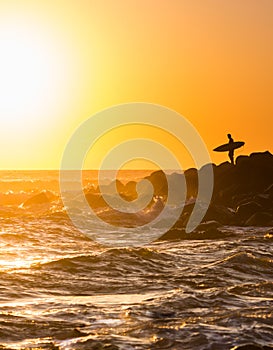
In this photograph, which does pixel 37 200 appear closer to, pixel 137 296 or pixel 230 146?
pixel 230 146

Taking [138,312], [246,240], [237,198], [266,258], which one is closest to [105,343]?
[138,312]

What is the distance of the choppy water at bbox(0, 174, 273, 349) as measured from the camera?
10.8m

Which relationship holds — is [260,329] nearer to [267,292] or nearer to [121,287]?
[267,292]

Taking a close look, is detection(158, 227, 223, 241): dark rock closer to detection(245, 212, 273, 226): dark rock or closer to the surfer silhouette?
detection(245, 212, 273, 226): dark rock

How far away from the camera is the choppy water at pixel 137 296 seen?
10773mm

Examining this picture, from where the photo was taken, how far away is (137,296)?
570 inches

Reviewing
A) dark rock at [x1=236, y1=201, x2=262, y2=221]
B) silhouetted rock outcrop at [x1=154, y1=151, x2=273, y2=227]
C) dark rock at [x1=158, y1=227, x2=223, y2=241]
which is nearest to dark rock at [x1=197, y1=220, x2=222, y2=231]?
dark rock at [x1=158, y1=227, x2=223, y2=241]

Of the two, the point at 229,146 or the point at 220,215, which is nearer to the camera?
the point at 220,215

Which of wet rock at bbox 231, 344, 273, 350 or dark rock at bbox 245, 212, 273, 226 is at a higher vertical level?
dark rock at bbox 245, 212, 273, 226

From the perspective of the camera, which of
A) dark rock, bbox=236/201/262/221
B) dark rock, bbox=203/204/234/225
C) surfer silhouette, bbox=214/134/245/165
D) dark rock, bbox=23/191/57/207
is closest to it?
dark rock, bbox=203/204/234/225

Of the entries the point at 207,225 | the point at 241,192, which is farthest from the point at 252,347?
the point at 241,192

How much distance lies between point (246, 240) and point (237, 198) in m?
15.6

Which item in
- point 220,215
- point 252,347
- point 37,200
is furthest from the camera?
point 37,200

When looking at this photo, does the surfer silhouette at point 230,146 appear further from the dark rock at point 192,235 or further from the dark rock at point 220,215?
the dark rock at point 192,235
